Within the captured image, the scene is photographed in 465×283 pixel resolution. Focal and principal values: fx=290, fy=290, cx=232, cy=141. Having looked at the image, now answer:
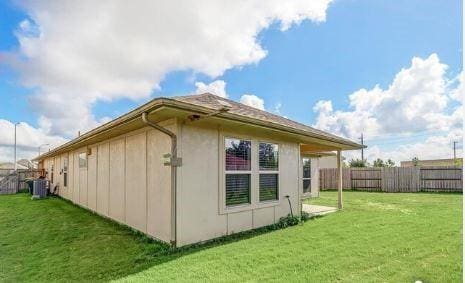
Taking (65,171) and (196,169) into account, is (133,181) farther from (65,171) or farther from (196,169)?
(65,171)

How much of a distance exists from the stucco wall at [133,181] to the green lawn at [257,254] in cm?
42

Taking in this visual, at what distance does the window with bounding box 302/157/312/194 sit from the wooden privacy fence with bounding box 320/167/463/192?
5317mm

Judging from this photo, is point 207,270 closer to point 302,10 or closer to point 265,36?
point 302,10

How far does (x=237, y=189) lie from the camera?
648 centimetres

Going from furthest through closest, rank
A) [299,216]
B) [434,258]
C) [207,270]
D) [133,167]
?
[299,216]
[133,167]
[434,258]
[207,270]

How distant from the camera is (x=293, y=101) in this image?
13.1 m

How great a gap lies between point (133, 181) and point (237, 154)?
2.58 metres

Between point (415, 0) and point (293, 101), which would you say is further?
point (293, 101)

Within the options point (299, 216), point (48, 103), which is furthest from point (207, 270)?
point (48, 103)

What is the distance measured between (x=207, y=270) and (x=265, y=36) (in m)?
Result: 7.79

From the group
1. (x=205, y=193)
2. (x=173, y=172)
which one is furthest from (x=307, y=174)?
(x=173, y=172)

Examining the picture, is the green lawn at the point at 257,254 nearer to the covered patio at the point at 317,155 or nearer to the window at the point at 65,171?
the covered patio at the point at 317,155

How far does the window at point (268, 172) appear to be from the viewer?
280 inches

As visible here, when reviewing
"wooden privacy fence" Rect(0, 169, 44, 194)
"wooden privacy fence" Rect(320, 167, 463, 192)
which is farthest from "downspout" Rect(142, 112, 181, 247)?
"wooden privacy fence" Rect(0, 169, 44, 194)
